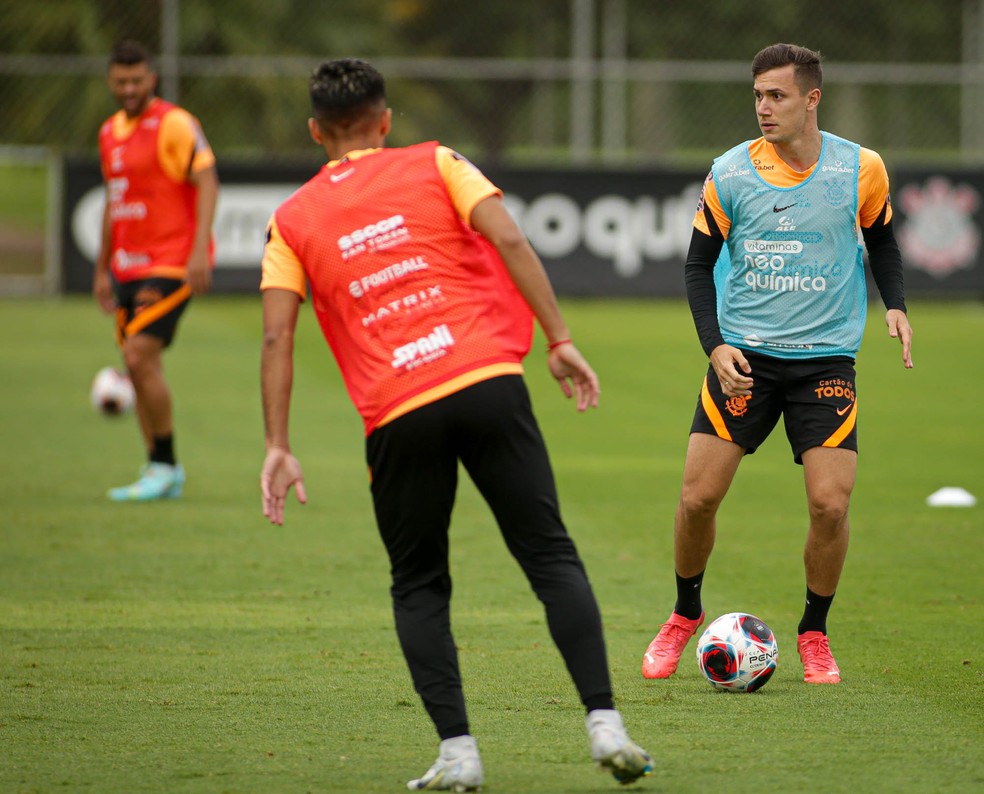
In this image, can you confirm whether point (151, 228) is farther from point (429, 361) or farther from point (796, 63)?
point (429, 361)

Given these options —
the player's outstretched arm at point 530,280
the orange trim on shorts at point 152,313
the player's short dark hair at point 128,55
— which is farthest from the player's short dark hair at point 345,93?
the player's short dark hair at point 128,55

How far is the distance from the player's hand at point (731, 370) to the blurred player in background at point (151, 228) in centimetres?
455

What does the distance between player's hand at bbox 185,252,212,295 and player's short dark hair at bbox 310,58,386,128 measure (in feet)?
15.8

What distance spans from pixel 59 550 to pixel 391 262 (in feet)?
14.1

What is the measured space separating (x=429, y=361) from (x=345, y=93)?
29.9 inches

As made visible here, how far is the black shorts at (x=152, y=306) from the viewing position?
938 cm

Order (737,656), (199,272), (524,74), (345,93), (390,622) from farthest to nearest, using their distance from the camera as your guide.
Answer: (524,74)
(199,272)
(390,622)
(737,656)
(345,93)

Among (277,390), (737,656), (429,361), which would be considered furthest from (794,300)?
(277,390)

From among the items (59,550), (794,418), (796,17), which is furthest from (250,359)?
(796,17)

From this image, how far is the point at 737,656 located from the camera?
534cm

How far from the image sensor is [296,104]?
25109 mm

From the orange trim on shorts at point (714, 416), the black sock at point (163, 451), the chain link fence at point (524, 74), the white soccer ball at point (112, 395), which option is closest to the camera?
the orange trim on shorts at point (714, 416)

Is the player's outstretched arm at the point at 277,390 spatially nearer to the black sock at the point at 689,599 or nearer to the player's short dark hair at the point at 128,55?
the black sock at the point at 689,599

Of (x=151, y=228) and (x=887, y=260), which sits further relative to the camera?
(x=151, y=228)
